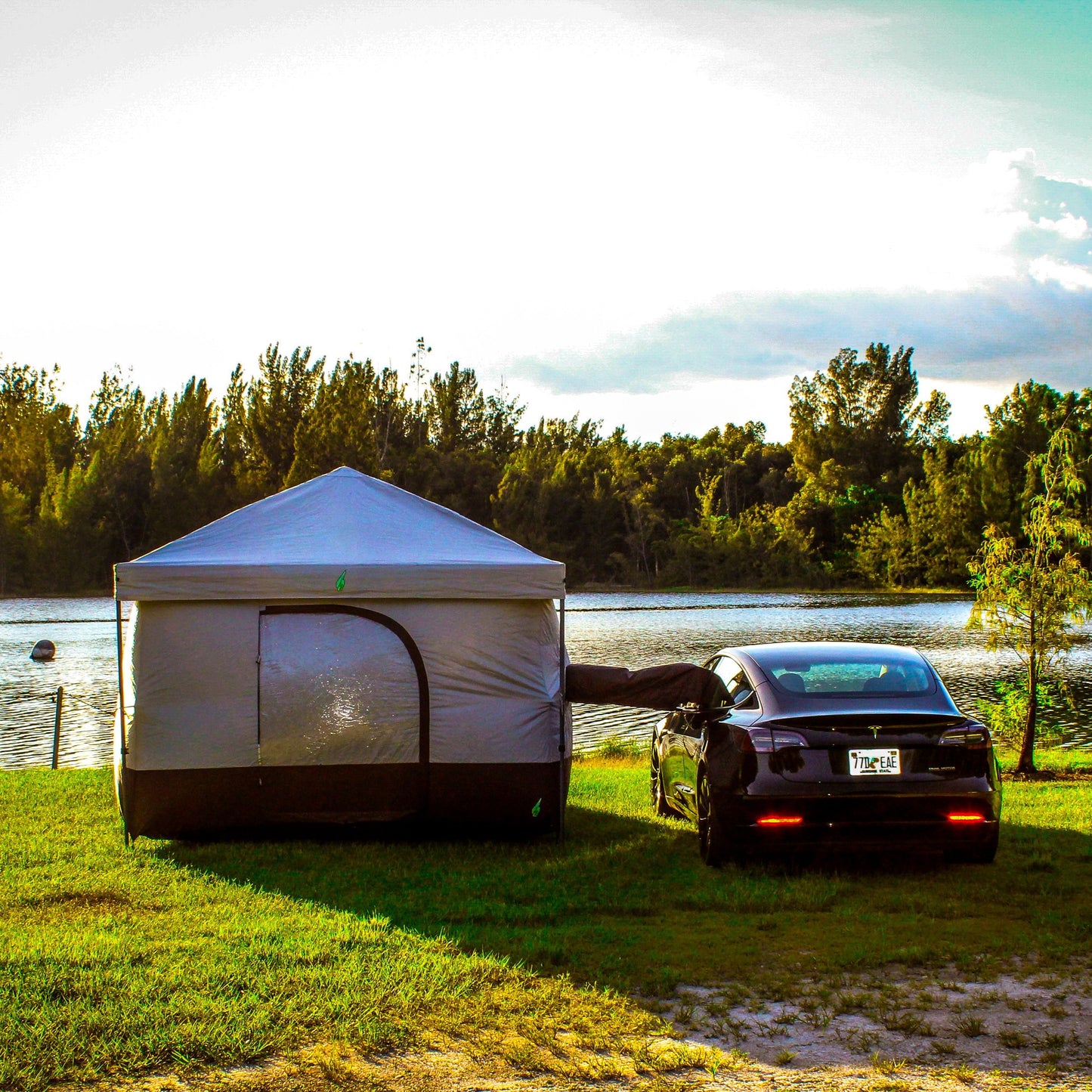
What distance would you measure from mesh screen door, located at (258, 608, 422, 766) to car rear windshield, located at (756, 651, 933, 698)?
2.82 metres

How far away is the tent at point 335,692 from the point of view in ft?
29.7

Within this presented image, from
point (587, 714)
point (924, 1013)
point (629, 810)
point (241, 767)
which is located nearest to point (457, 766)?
point (241, 767)

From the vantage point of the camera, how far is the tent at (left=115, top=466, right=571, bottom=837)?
9.05 metres

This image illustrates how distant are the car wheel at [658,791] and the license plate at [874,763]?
301cm

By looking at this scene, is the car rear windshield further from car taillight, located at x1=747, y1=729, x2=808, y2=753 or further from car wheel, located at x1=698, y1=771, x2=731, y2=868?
car wheel, located at x1=698, y1=771, x2=731, y2=868

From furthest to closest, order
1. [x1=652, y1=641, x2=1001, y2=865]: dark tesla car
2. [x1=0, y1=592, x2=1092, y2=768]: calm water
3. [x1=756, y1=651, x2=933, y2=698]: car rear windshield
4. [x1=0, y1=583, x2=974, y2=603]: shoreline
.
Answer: [x1=0, y1=583, x2=974, y2=603]: shoreline, [x1=0, y1=592, x2=1092, y2=768]: calm water, [x1=756, y1=651, x2=933, y2=698]: car rear windshield, [x1=652, y1=641, x2=1001, y2=865]: dark tesla car

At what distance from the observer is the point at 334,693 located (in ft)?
30.2

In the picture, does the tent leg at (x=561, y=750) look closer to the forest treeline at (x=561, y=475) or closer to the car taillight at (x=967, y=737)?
the car taillight at (x=967, y=737)

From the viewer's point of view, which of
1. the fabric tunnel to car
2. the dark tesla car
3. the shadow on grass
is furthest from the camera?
the fabric tunnel to car

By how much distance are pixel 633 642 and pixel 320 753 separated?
30.8 meters

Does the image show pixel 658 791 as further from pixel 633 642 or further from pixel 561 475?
pixel 561 475

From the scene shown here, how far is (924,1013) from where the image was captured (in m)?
5.04

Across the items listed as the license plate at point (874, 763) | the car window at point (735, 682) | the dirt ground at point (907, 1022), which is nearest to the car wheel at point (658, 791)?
the car window at point (735, 682)

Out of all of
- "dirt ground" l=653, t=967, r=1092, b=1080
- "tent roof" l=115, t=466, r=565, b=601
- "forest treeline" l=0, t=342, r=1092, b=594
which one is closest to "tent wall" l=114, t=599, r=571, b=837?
"tent roof" l=115, t=466, r=565, b=601
